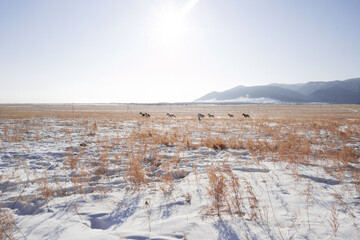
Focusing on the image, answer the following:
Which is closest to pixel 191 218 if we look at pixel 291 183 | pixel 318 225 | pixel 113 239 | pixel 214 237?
pixel 214 237

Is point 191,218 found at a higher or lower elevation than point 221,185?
lower

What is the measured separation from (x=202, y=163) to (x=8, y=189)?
402cm

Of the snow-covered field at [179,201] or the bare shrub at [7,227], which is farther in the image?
the snow-covered field at [179,201]

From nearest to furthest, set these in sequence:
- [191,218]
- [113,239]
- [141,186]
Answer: [113,239] < [191,218] < [141,186]

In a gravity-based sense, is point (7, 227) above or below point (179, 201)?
above

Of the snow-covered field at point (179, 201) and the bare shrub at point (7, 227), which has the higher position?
the bare shrub at point (7, 227)

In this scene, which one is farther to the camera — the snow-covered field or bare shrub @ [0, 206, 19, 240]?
the snow-covered field

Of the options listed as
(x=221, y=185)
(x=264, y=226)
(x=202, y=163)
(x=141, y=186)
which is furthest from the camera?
(x=202, y=163)

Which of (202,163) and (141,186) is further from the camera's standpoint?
(202,163)

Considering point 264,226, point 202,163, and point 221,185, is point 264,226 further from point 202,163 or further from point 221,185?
point 202,163

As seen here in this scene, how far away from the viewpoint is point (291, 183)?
10.8 feet

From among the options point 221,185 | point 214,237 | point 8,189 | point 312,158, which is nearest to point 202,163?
point 221,185

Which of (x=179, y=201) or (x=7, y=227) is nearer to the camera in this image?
(x=7, y=227)

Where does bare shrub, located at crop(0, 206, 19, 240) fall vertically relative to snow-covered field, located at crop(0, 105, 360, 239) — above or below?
above
